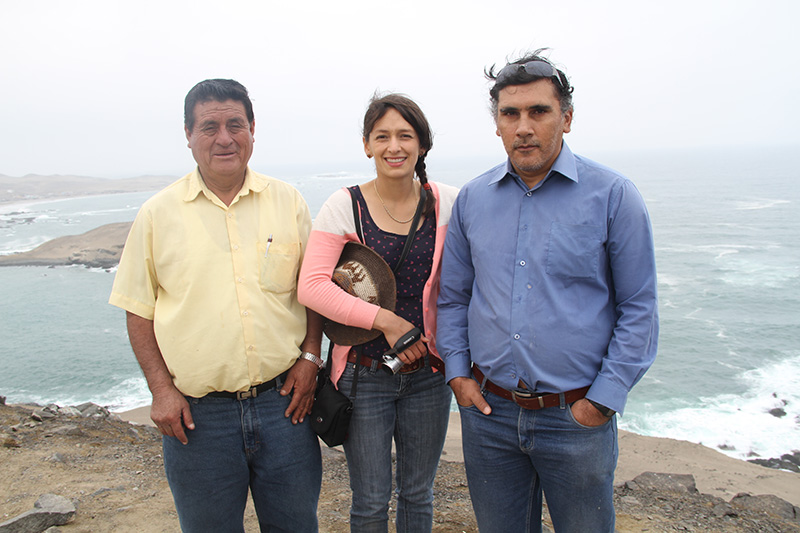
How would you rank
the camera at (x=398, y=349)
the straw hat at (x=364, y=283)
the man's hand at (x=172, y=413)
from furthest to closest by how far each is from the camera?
the straw hat at (x=364, y=283)
the camera at (x=398, y=349)
the man's hand at (x=172, y=413)

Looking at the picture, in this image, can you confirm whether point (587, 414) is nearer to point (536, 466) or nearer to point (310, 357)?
point (536, 466)

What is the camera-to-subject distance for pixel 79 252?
50.4 meters

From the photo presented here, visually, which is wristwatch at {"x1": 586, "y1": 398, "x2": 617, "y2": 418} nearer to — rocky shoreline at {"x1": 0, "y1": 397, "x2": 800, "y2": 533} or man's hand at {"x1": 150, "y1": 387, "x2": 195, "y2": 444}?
man's hand at {"x1": 150, "y1": 387, "x2": 195, "y2": 444}

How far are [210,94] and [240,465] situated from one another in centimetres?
196

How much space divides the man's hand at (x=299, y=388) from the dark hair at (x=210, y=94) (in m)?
1.41

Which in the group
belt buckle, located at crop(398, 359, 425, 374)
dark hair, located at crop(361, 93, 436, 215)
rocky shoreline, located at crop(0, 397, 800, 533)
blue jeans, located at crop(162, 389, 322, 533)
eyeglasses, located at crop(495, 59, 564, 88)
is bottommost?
rocky shoreline, located at crop(0, 397, 800, 533)

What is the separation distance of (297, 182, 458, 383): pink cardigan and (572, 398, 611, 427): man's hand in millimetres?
862

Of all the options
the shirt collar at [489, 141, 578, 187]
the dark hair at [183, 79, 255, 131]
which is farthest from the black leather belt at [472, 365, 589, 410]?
the dark hair at [183, 79, 255, 131]

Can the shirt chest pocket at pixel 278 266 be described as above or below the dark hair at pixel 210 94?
below

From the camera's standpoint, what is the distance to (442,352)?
299cm

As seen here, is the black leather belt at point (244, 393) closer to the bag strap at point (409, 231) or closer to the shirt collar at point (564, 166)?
the bag strap at point (409, 231)

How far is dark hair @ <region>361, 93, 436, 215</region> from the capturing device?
10.1 ft

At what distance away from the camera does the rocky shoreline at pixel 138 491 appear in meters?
5.16

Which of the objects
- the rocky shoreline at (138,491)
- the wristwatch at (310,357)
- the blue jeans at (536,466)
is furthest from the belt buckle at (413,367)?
the rocky shoreline at (138,491)
